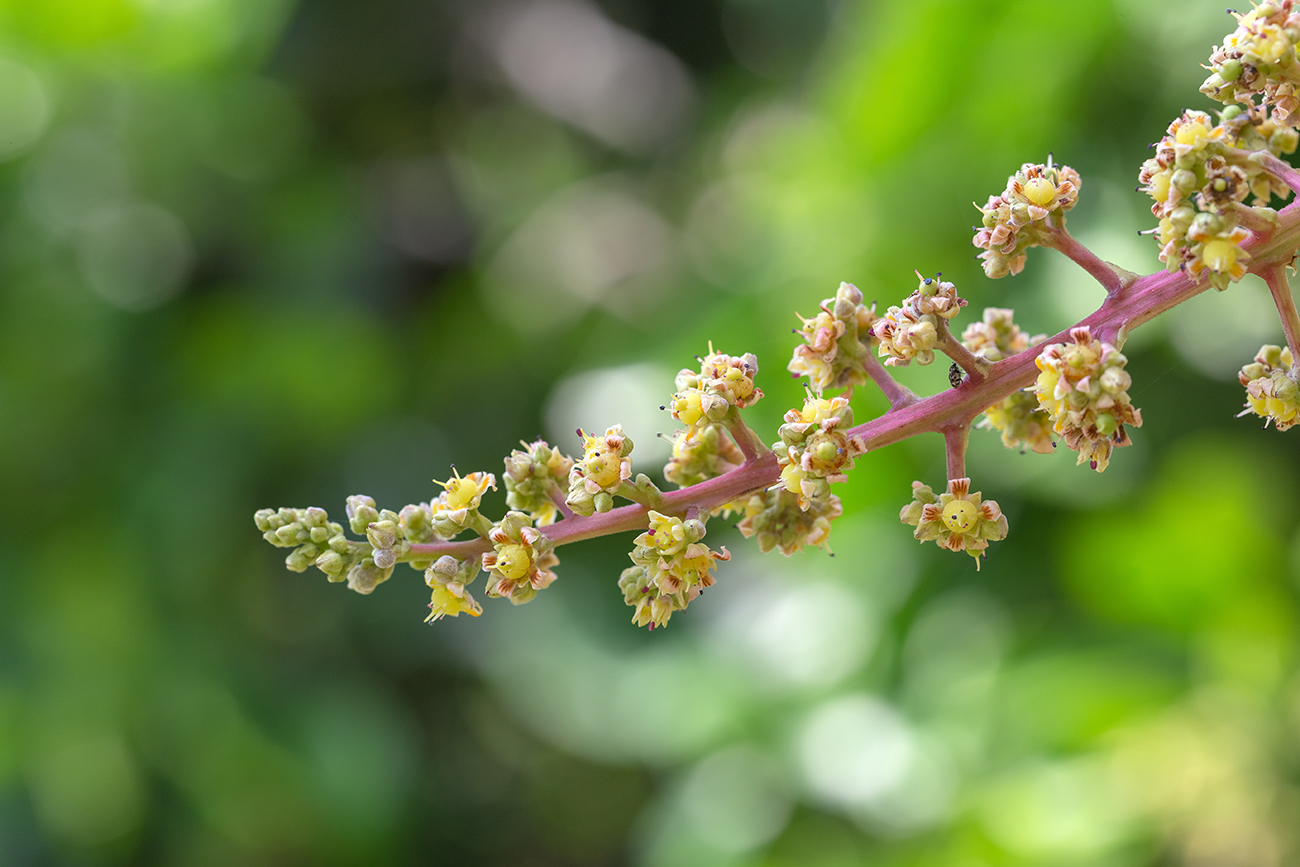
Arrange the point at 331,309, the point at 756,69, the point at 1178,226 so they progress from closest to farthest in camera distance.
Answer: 1. the point at 1178,226
2. the point at 331,309
3. the point at 756,69

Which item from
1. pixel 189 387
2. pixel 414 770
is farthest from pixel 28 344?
pixel 414 770

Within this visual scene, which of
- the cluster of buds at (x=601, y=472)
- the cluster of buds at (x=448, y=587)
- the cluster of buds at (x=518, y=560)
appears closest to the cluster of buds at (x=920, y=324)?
the cluster of buds at (x=601, y=472)

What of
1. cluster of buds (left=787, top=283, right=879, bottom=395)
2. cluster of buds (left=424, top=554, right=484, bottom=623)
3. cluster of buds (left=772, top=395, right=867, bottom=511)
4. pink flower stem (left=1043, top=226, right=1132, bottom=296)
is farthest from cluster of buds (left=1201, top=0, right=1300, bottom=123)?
cluster of buds (left=424, top=554, right=484, bottom=623)

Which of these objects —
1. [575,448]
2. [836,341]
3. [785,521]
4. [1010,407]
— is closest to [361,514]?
[785,521]

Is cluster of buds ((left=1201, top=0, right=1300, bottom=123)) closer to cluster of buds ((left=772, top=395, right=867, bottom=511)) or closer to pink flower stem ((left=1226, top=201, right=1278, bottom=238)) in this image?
pink flower stem ((left=1226, top=201, right=1278, bottom=238))

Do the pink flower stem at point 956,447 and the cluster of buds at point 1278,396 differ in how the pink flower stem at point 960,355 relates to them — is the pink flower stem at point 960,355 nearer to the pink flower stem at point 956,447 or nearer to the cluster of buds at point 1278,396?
the pink flower stem at point 956,447

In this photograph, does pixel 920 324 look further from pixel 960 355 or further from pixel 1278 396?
pixel 1278 396

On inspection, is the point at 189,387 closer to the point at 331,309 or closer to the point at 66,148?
the point at 331,309
